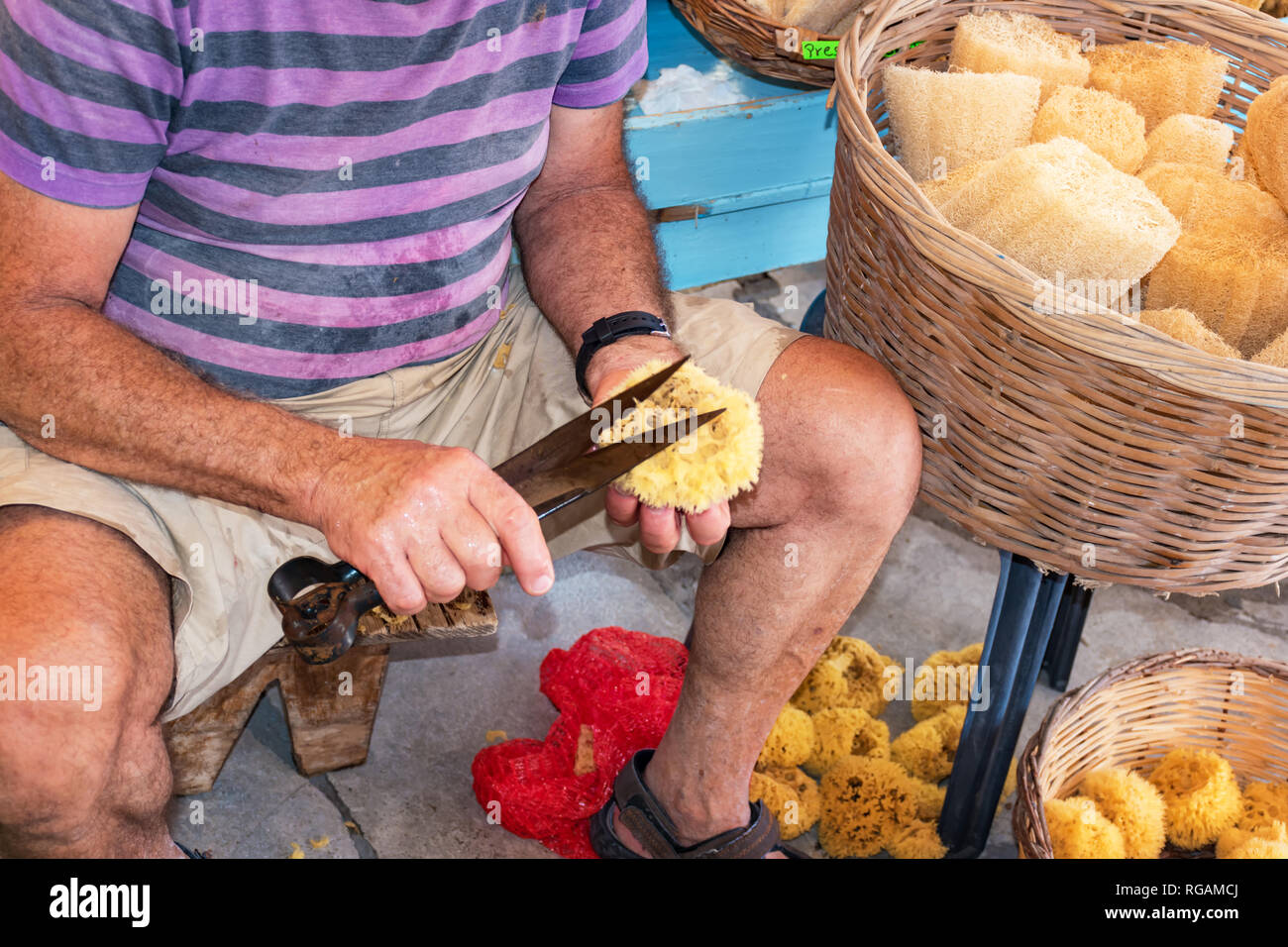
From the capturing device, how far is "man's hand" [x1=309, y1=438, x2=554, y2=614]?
115 centimetres

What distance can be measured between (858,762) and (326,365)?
1032mm

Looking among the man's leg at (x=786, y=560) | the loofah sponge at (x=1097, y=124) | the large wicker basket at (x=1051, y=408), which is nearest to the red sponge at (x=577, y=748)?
the man's leg at (x=786, y=560)

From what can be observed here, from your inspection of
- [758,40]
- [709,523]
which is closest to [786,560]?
[709,523]

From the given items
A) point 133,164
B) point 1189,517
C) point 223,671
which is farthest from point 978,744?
point 133,164

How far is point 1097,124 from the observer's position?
5.34 feet

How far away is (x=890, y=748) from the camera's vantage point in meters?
1.96

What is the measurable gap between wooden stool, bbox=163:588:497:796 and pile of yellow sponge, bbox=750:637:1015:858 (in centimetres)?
59

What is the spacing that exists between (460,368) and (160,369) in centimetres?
46

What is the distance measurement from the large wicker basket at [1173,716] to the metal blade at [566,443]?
0.83 m

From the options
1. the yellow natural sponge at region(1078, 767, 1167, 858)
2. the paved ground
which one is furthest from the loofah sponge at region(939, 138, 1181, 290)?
the paved ground

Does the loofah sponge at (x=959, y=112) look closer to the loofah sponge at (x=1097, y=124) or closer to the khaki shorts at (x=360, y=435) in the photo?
the loofah sponge at (x=1097, y=124)
